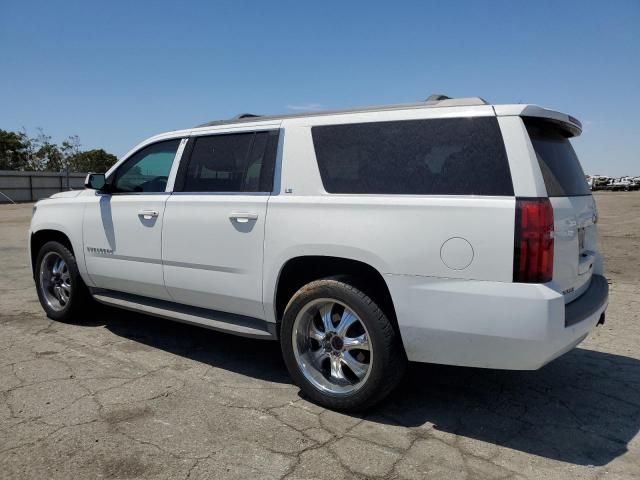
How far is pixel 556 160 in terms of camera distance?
3236mm

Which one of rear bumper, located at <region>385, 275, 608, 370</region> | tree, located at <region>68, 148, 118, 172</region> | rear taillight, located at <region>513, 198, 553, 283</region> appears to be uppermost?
tree, located at <region>68, 148, 118, 172</region>

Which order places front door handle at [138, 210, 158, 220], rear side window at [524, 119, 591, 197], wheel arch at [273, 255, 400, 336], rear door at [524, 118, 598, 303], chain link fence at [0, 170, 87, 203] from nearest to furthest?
rear door at [524, 118, 598, 303] → rear side window at [524, 119, 591, 197] → wheel arch at [273, 255, 400, 336] → front door handle at [138, 210, 158, 220] → chain link fence at [0, 170, 87, 203]

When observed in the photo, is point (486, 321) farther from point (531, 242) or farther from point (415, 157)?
point (415, 157)

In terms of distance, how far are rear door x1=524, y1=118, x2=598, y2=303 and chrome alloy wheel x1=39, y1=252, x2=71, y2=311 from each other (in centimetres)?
456

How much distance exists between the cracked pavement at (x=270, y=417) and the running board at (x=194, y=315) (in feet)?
1.26

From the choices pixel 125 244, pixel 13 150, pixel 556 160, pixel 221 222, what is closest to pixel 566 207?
pixel 556 160

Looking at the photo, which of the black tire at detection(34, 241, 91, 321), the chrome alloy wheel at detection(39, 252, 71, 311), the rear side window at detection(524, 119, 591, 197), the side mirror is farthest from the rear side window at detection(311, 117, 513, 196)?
the chrome alloy wheel at detection(39, 252, 71, 311)

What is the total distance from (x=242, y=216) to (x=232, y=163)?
53cm

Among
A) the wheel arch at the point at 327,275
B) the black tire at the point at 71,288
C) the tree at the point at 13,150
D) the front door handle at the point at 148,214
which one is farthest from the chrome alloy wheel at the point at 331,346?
the tree at the point at 13,150

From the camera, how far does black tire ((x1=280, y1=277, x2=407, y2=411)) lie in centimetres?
317

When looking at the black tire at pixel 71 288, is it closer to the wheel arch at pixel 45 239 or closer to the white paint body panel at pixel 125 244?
the wheel arch at pixel 45 239

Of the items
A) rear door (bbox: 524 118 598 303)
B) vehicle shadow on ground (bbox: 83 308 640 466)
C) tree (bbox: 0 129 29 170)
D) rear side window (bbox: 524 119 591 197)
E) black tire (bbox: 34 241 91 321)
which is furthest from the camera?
tree (bbox: 0 129 29 170)

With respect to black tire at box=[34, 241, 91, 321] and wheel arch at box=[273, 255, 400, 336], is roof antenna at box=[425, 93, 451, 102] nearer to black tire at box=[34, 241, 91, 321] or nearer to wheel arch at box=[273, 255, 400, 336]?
wheel arch at box=[273, 255, 400, 336]

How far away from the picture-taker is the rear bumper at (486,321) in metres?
2.75
